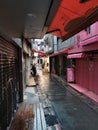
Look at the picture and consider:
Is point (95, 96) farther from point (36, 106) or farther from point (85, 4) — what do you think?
point (85, 4)

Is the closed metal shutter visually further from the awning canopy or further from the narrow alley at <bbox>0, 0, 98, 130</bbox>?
the awning canopy

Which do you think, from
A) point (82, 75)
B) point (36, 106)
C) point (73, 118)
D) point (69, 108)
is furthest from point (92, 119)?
point (82, 75)

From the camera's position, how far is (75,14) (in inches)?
193

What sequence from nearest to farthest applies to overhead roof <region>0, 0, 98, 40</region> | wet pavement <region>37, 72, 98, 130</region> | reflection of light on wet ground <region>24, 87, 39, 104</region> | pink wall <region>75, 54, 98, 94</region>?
overhead roof <region>0, 0, 98, 40</region> < wet pavement <region>37, 72, 98, 130</region> < reflection of light on wet ground <region>24, 87, 39, 104</region> < pink wall <region>75, 54, 98, 94</region>

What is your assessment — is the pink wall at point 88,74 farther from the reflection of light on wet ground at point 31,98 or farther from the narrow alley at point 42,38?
the reflection of light on wet ground at point 31,98

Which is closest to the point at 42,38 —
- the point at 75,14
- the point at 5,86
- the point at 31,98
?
the point at 5,86

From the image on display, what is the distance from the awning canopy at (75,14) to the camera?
4.32m

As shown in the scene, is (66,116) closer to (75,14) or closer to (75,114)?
(75,114)

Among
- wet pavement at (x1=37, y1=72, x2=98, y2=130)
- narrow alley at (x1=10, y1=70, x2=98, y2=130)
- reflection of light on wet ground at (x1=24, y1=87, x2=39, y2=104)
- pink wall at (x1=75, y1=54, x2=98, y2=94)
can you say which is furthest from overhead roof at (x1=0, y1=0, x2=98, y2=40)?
pink wall at (x1=75, y1=54, x2=98, y2=94)

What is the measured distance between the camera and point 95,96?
12.6m

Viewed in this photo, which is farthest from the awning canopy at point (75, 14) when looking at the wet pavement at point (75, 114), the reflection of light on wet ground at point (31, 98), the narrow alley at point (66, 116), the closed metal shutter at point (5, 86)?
the reflection of light on wet ground at point (31, 98)

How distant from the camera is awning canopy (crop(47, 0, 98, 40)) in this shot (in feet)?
14.2

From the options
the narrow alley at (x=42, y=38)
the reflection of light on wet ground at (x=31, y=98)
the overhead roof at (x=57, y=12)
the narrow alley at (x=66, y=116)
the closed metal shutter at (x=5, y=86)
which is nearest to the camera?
the overhead roof at (x=57, y=12)

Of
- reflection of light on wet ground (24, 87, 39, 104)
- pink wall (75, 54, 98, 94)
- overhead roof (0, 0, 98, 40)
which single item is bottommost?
reflection of light on wet ground (24, 87, 39, 104)
